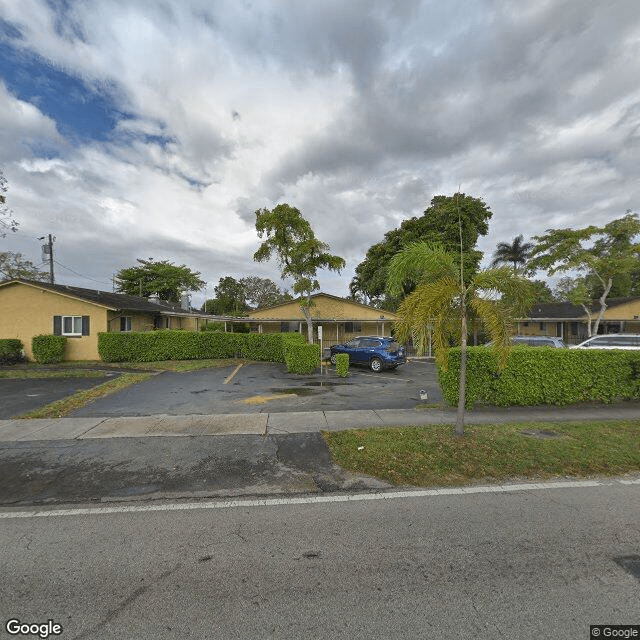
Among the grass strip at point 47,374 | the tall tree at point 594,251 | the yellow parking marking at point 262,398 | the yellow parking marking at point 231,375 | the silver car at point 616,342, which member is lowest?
the yellow parking marking at point 262,398

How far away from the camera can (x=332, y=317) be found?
25.8m

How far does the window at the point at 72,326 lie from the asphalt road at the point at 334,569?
58.5 feet

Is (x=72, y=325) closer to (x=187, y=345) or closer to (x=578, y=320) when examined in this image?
(x=187, y=345)

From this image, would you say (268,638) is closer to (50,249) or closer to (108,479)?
(108,479)

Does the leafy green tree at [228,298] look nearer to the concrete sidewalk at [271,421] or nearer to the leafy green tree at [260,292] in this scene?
the leafy green tree at [260,292]

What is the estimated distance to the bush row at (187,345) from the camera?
17906 millimetres

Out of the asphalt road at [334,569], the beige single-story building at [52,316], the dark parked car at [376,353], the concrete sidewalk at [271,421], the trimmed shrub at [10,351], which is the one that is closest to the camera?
the asphalt road at [334,569]

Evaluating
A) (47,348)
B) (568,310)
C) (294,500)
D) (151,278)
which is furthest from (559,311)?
(151,278)

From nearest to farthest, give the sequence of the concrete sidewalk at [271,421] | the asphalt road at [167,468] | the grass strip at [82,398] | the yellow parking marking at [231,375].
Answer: the asphalt road at [167,468], the concrete sidewalk at [271,421], the grass strip at [82,398], the yellow parking marking at [231,375]

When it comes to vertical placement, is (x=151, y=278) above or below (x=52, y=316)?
above

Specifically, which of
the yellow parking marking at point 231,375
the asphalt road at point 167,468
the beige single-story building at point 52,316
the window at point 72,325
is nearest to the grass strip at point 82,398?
the asphalt road at point 167,468

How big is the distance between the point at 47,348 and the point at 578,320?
1558 inches

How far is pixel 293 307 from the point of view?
86.5 feet

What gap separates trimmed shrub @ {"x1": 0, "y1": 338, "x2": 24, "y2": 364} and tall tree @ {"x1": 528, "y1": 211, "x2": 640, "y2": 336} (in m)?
33.3
